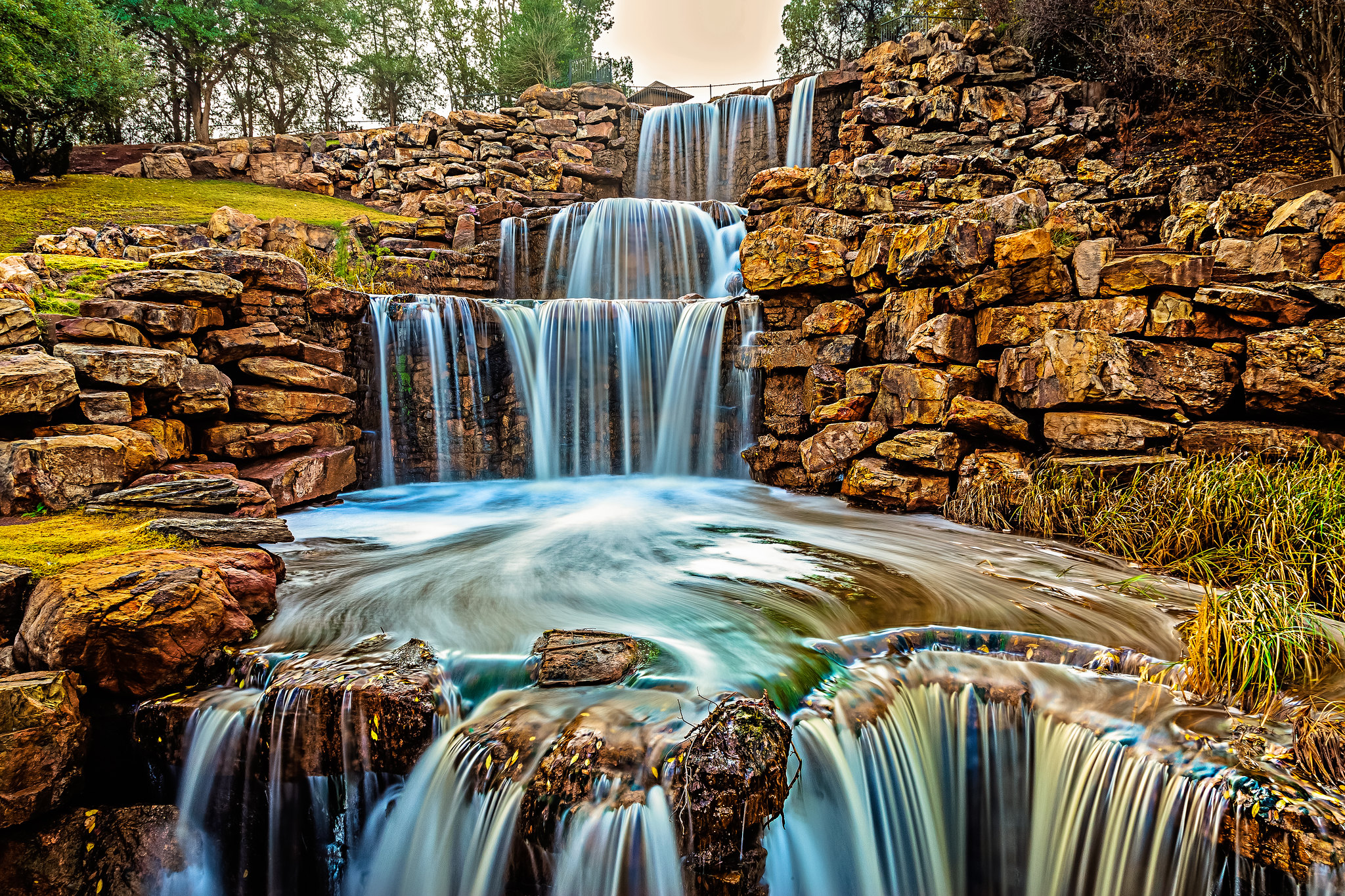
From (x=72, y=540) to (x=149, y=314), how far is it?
3.39 metres

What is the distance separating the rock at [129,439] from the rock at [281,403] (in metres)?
1.30

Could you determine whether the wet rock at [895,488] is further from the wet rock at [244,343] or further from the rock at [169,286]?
the rock at [169,286]

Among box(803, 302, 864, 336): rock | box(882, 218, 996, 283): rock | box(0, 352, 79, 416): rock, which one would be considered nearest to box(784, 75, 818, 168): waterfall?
box(803, 302, 864, 336): rock

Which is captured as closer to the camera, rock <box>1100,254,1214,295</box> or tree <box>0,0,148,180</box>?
rock <box>1100,254,1214,295</box>

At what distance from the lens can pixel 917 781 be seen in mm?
3037

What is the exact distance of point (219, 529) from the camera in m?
4.79

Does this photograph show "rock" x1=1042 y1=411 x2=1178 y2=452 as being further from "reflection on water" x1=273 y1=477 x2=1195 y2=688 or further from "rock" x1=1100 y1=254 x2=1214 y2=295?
Result: "rock" x1=1100 y1=254 x2=1214 y2=295

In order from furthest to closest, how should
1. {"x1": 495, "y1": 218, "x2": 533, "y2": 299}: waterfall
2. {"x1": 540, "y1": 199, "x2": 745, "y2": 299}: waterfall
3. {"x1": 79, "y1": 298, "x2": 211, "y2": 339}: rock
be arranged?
{"x1": 495, "y1": 218, "x2": 533, "y2": 299}: waterfall < {"x1": 540, "y1": 199, "x2": 745, "y2": 299}: waterfall < {"x1": 79, "y1": 298, "x2": 211, "y2": 339}: rock

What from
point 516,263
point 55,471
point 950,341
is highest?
point 516,263

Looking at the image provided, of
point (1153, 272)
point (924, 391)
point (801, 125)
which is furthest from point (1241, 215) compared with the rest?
point (801, 125)

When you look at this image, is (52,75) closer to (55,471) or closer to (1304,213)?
(55,471)

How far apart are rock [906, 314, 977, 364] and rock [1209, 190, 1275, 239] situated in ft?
9.37

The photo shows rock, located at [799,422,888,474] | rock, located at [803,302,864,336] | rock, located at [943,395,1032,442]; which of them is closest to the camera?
rock, located at [943,395,1032,442]

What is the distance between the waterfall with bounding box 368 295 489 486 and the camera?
8.94 metres
